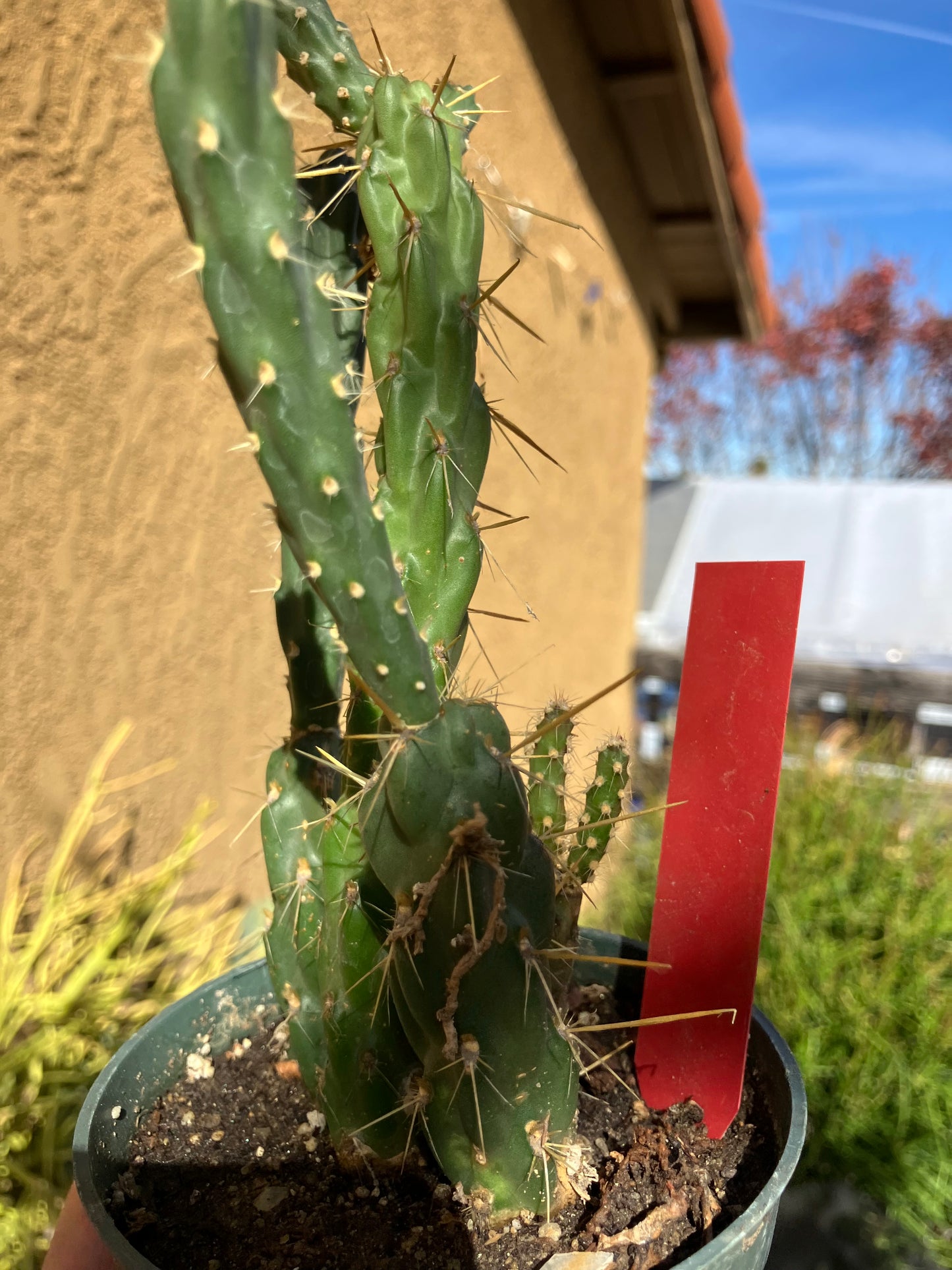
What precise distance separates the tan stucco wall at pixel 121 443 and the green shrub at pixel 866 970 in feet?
4.04

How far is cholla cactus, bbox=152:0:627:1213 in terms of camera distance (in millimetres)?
535

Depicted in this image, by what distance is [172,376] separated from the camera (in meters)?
1.72

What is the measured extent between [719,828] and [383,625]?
1.55ft

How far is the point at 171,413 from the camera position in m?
1.73

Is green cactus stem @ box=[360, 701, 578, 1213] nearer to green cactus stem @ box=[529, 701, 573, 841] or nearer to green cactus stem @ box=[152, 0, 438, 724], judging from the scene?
green cactus stem @ box=[152, 0, 438, 724]

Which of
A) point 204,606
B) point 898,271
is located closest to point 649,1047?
point 204,606

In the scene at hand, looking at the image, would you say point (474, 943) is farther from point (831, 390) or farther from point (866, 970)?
point (831, 390)

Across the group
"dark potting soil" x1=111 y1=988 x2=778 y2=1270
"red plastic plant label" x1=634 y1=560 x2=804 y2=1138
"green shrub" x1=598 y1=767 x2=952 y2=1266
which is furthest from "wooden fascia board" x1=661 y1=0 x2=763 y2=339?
"dark potting soil" x1=111 y1=988 x2=778 y2=1270

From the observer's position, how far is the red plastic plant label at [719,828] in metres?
0.88

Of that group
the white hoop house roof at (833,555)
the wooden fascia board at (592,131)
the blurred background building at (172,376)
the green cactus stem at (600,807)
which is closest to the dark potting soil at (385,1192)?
the green cactus stem at (600,807)

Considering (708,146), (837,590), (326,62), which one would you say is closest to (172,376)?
(326,62)

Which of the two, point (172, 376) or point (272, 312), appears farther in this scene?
point (172, 376)

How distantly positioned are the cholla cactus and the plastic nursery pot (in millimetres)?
176

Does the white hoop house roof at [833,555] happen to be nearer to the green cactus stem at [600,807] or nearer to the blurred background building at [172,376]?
the blurred background building at [172,376]
